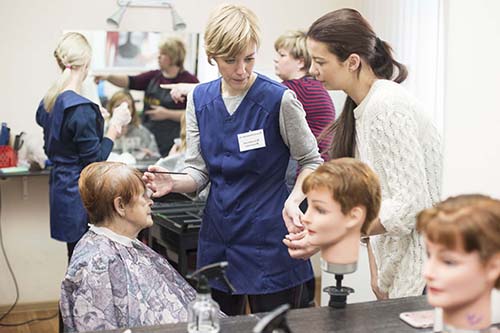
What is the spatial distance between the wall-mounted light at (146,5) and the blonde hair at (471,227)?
3209 mm

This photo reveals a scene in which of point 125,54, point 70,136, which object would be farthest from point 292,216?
point 125,54

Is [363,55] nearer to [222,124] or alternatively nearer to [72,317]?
[222,124]

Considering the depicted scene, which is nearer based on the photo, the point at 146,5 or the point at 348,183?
the point at 348,183

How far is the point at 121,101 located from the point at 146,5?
0.55 meters

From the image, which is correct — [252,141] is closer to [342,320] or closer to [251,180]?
[251,180]

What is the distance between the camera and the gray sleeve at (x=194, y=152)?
2.28m

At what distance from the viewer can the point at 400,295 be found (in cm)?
193

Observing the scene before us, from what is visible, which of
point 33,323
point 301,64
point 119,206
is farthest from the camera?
point 33,323

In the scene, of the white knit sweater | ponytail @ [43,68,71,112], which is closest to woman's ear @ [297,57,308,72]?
ponytail @ [43,68,71,112]

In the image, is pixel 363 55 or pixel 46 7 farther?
pixel 46 7

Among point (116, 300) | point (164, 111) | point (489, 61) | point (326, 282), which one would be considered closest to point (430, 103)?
point (489, 61)

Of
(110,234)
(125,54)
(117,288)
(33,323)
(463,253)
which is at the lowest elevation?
(33,323)

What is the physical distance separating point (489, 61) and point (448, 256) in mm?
694

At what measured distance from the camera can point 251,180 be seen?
7.06 feet
